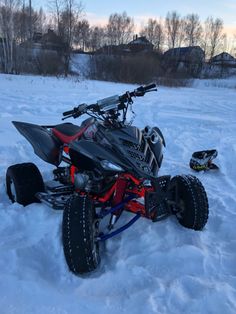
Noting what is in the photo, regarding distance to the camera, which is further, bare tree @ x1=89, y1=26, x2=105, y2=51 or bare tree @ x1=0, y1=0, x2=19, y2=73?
bare tree @ x1=89, y1=26, x2=105, y2=51

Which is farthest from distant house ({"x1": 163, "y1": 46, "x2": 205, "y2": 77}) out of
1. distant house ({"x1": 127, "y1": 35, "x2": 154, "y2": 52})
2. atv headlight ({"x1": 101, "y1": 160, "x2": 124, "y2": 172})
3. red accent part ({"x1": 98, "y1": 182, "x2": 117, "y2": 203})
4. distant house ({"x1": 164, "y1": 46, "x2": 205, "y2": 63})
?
atv headlight ({"x1": 101, "y1": 160, "x2": 124, "y2": 172})

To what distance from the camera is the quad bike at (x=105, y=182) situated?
266 centimetres

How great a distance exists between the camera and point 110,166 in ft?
9.15

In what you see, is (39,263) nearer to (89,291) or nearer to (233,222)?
(89,291)

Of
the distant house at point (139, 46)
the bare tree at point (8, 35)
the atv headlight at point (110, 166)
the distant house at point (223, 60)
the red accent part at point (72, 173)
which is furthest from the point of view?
the distant house at point (223, 60)

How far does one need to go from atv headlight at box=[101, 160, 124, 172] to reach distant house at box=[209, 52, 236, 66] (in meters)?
44.4

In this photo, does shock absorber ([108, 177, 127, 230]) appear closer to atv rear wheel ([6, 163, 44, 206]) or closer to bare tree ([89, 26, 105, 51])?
atv rear wheel ([6, 163, 44, 206])

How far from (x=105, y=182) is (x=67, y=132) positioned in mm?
741

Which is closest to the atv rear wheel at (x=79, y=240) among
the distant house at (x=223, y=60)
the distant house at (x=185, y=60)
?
the distant house at (x=185, y=60)

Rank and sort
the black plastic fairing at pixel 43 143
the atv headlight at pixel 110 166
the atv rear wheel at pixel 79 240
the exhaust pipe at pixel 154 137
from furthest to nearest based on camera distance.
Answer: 1. the black plastic fairing at pixel 43 143
2. the exhaust pipe at pixel 154 137
3. the atv headlight at pixel 110 166
4. the atv rear wheel at pixel 79 240

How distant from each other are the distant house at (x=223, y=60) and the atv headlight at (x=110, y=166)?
44436 millimetres

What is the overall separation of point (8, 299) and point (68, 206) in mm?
739

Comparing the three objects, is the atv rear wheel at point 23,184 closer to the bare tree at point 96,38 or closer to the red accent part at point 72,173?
the red accent part at point 72,173

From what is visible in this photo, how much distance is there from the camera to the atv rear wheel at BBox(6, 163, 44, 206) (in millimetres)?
3611
